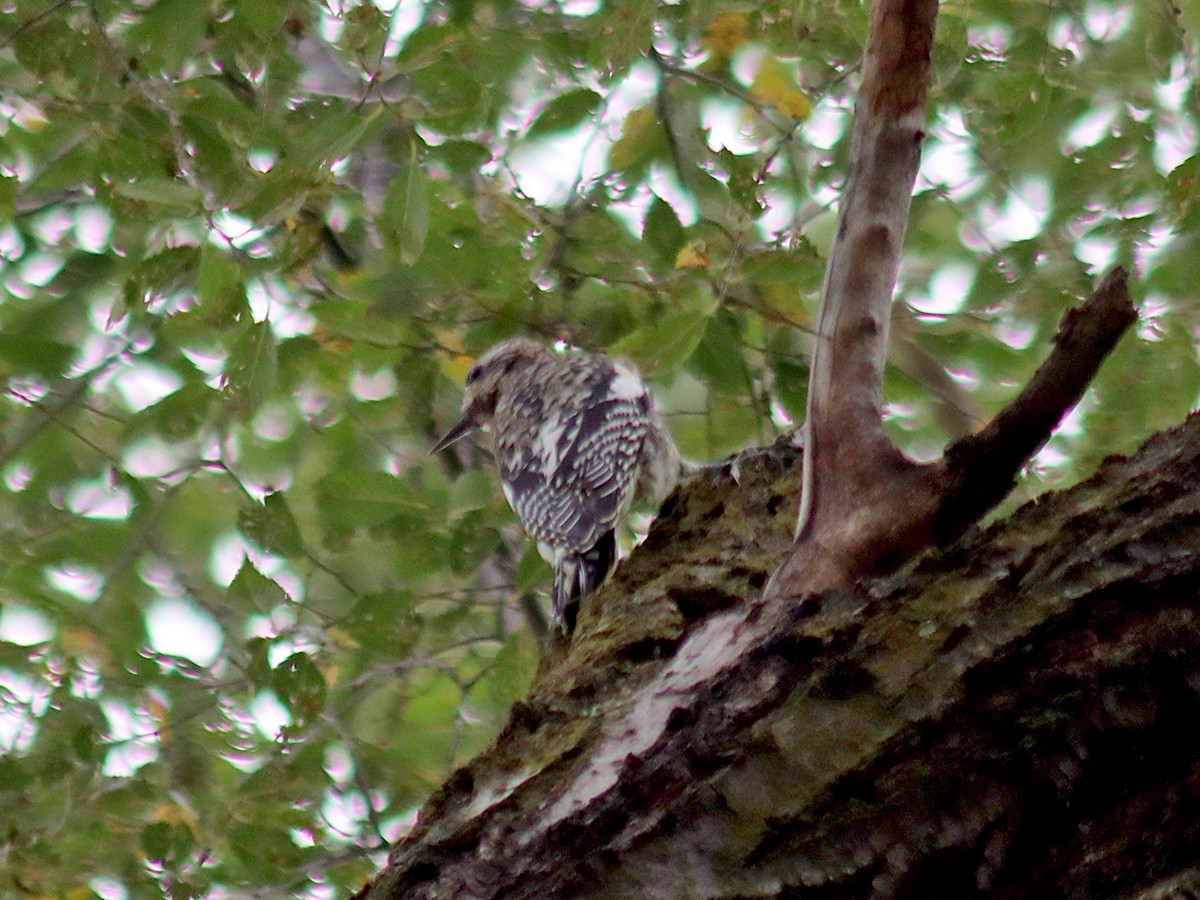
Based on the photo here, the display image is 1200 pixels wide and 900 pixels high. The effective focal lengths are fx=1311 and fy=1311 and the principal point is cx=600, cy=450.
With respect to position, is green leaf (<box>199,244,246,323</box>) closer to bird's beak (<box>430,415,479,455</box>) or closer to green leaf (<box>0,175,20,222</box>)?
green leaf (<box>0,175,20,222</box>)

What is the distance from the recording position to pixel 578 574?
10.6 feet

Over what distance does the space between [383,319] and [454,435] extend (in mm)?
1065

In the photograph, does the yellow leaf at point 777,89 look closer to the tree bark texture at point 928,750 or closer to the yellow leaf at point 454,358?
the yellow leaf at point 454,358

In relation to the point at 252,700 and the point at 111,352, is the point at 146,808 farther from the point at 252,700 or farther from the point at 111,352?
the point at 111,352

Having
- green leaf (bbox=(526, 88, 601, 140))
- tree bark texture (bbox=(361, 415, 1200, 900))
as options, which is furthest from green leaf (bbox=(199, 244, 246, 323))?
tree bark texture (bbox=(361, 415, 1200, 900))

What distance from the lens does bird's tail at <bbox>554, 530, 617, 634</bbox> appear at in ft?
9.75

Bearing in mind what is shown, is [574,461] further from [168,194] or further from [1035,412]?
[1035,412]

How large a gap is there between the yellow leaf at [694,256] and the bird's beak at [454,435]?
101 centimetres

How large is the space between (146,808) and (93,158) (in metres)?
1.60

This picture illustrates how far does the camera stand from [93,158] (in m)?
3.18

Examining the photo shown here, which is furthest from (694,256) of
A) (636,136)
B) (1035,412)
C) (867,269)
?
(1035,412)

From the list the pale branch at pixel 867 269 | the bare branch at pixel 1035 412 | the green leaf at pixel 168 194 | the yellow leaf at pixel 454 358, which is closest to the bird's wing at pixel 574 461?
the yellow leaf at pixel 454 358

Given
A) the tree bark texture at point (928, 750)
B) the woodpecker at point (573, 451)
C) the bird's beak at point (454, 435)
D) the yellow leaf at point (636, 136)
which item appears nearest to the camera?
the tree bark texture at point (928, 750)

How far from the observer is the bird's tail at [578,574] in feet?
9.75
